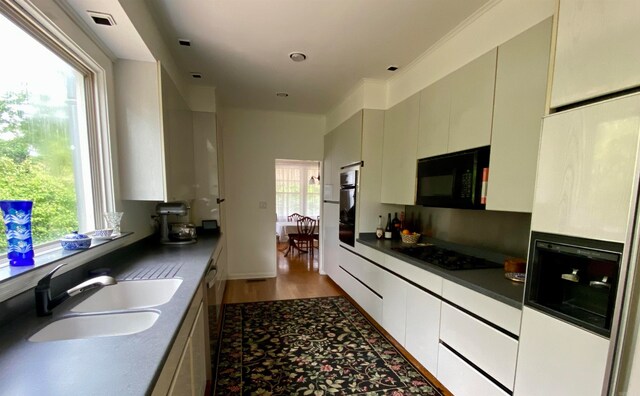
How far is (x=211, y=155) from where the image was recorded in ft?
10.1

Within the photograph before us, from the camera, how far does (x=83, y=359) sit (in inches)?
28.6

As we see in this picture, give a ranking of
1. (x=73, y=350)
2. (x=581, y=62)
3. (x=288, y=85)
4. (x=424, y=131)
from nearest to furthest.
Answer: (x=73, y=350), (x=581, y=62), (x=424, y=131), (x=288, y=85)

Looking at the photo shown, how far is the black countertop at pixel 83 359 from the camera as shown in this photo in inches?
24.5

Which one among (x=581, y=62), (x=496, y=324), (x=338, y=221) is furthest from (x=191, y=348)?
(x=338, y=221)

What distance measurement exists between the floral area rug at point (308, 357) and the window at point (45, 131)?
1.48m

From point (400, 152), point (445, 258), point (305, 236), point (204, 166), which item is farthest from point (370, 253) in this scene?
point (305, 236)

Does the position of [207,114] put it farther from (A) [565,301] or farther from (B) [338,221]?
(A) [565,301]

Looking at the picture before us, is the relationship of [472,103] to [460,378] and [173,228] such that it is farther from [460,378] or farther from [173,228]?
[173,228]

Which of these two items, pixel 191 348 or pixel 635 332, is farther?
pixel 191 348

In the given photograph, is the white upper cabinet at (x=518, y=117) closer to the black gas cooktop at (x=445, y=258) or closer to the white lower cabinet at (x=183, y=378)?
the black gas cooktop at (x=445, y=258)

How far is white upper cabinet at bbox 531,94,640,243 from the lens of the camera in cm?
85

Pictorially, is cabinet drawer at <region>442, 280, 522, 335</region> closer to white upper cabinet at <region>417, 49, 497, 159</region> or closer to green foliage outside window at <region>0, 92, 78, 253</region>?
white upper cabinet at <region>417, 49, 497, 159</region>

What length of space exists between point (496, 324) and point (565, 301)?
14.2 inches

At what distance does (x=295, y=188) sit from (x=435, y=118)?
17.7 feet
